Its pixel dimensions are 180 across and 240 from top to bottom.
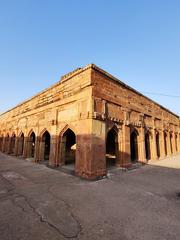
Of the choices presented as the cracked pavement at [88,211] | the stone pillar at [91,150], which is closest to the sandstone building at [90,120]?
the stone pillar at [91,150]

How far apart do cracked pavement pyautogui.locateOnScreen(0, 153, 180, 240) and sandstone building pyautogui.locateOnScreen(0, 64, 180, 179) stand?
6.44 ft

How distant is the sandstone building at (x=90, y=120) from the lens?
24.0ft

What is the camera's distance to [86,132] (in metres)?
7.31

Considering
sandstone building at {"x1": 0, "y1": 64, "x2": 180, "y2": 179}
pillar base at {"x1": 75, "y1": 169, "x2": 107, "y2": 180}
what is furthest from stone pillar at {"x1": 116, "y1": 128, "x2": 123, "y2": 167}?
pillar base at {"x1": 75, "y1": 169, "x2": 107, "y2": 180}

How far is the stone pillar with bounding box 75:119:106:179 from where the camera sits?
689 centimetres

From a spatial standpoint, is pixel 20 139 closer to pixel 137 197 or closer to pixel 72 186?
pixel 72 186

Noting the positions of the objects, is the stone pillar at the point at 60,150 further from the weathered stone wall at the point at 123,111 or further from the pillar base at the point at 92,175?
the weathered stone wall at the point at 123,111

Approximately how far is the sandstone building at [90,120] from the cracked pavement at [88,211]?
77.3 inches

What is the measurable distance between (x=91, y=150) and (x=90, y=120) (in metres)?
1.45

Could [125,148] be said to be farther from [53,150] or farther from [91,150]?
[53,150]

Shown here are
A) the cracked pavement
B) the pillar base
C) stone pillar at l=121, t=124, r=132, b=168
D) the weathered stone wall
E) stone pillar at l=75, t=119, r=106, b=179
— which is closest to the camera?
the cracked pavement

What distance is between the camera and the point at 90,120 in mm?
7223

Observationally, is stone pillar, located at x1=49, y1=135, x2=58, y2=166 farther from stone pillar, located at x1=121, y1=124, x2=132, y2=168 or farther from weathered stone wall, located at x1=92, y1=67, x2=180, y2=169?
stone pillar, located at x1=121, y1=124, x2=132, y2=168

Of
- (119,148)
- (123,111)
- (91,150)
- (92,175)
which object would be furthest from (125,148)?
(92,175)
